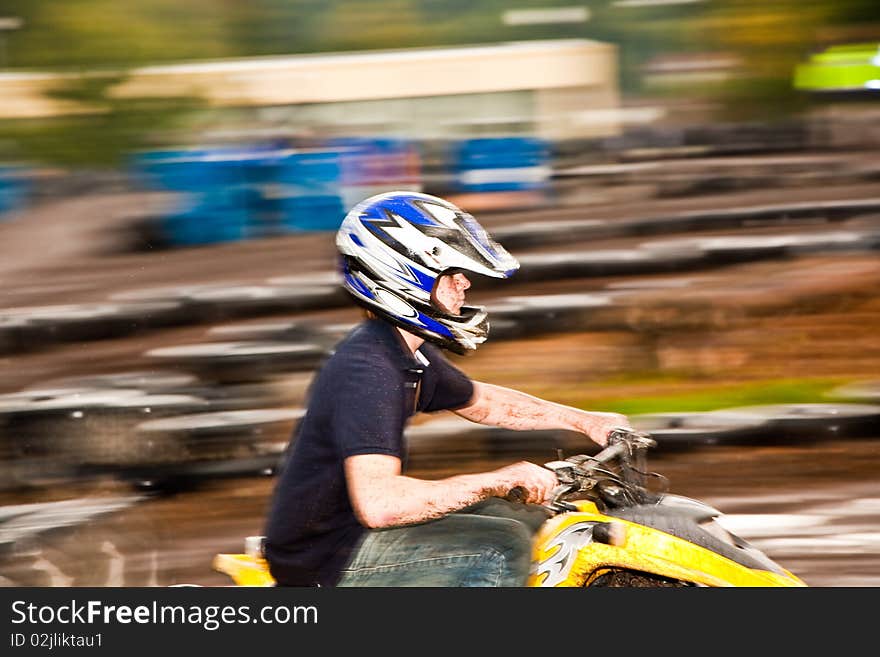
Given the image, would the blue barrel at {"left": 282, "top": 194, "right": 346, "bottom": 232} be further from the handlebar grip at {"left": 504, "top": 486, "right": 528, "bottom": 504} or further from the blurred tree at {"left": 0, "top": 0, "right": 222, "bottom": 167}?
the handlebar grip at {"left": 504, "top": 486, "right": 528, "bottom": 504}

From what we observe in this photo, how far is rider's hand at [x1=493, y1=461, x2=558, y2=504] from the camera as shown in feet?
7.45

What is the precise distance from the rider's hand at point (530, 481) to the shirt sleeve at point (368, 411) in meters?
0.22

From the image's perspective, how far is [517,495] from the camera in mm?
2348

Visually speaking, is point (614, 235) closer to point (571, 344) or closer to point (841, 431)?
point (571, 344)

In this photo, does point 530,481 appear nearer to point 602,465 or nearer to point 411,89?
point 602,465

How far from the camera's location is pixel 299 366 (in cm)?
464

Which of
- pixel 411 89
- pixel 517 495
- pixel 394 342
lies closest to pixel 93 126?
pixel 411 89

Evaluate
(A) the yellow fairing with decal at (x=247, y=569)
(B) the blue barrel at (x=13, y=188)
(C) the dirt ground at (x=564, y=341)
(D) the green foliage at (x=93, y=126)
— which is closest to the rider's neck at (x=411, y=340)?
Answer: (A) the yellow fairing with decal at (x=247, y=569)

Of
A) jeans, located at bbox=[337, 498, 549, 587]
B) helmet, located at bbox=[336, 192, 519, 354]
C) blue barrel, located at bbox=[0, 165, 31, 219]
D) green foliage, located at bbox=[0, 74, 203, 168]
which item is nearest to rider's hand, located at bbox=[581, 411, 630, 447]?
jeans, located at bbox=[337, 498, 549, 587]

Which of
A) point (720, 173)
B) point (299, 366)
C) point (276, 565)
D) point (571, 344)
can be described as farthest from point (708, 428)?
point (276, 565)

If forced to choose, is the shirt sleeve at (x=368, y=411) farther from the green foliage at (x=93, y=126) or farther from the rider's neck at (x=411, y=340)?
the green foliage at (x=93, y=126)

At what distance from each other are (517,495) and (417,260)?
21.0 inches

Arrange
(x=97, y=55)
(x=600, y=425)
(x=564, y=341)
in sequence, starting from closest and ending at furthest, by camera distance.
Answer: (x=600, y=425) < (x=97, y=55) < (x=564, y=341)
